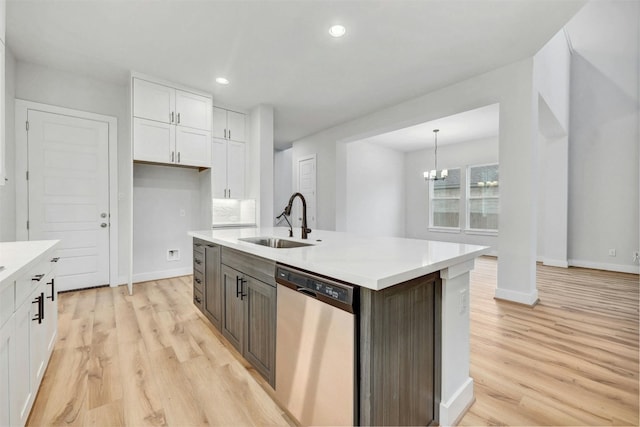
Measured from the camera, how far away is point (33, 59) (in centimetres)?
326

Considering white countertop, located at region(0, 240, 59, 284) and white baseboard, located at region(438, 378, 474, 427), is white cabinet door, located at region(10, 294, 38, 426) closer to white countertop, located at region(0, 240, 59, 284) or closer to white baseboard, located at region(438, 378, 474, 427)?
white countertop, located at region(0, 240, 59, 284)

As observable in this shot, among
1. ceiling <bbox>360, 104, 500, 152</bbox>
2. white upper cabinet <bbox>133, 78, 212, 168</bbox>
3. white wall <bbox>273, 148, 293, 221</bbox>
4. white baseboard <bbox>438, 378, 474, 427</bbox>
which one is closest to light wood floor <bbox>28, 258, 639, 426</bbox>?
white baseboard <bbox>438, 378, 474, 427</bbox>

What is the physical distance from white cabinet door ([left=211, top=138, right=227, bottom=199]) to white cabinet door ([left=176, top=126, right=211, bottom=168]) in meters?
0.27

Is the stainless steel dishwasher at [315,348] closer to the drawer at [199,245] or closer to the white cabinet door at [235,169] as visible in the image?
the drawer at [199,245]

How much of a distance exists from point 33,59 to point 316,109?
3628mm

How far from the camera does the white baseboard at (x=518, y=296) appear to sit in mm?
3180

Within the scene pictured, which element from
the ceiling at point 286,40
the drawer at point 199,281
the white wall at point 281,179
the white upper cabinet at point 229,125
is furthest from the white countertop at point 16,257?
the white wall at point 281,179

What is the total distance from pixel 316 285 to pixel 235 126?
4109 mm

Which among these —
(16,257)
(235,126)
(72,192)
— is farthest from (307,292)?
(235,126)

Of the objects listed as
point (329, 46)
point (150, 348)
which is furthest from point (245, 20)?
point (150, 348)

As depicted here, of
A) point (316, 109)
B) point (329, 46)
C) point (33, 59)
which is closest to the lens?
point (329, 46)

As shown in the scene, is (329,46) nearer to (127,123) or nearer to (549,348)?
(127,123)

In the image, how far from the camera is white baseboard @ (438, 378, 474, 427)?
4.58ft

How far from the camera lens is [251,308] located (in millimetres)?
1791
